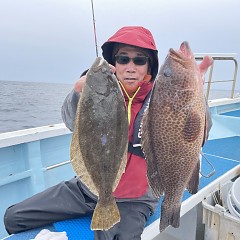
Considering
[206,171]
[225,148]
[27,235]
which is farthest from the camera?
[225,148]

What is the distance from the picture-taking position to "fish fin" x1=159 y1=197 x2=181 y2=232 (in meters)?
1.81

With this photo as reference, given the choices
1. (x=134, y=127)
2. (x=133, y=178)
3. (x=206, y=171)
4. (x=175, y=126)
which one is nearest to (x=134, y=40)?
(x=134, y=127)

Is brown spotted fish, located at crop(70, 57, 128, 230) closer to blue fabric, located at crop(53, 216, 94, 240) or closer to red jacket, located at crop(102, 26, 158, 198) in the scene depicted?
red jacket, located at crop(102, 26, 158, 198)

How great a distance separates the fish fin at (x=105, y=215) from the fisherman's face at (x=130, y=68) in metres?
1.04

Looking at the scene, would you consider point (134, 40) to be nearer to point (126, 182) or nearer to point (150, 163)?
point (150, 163)

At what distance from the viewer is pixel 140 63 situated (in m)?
2.36

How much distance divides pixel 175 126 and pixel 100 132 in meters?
0.45

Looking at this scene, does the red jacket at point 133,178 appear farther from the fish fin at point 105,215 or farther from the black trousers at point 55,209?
the fish fin at point 105,215

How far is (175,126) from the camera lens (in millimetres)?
1681

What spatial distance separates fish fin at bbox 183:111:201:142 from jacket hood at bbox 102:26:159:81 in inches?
38.6

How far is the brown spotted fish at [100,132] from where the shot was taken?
63.4 inches

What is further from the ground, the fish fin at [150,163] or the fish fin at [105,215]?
the fish fin at [150,163]

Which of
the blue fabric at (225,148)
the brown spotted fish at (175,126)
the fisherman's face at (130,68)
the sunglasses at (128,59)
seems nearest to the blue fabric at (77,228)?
the brown spotted fish at (175,126)

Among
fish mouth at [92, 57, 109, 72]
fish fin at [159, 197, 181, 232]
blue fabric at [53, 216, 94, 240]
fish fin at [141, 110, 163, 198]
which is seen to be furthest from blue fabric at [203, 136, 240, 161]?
fish mouth at [92, 57, 109, 72]
